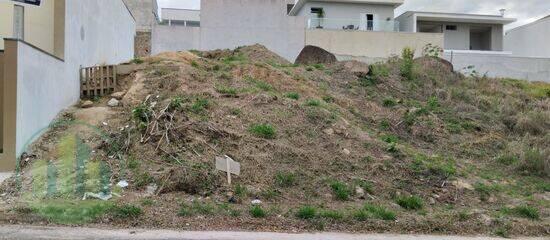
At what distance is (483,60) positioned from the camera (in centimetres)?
2884

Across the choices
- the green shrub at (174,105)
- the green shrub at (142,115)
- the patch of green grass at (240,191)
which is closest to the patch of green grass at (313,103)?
the green shrub at (174,105)

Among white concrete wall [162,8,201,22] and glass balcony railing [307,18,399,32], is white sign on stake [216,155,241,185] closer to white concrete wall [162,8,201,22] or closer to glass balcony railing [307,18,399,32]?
glass balcony railing [307,18,399,32]

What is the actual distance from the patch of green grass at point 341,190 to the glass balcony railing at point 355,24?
868 inches

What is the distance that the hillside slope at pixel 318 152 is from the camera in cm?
788

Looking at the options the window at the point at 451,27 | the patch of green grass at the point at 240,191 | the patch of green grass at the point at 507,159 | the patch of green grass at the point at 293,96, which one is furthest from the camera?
the window at the point at 451,27

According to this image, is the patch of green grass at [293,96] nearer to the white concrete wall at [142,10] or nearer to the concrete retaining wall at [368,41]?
the concrete retaining wall at [368,41]

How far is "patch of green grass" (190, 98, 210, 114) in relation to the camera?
11.4m

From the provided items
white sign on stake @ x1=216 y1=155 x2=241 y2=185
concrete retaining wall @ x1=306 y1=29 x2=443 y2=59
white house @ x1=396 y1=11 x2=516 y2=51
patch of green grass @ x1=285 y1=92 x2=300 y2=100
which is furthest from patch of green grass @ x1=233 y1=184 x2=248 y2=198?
white house @ x1=396 y1=11 x2=516 y2=51

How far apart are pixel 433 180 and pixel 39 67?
872 cm

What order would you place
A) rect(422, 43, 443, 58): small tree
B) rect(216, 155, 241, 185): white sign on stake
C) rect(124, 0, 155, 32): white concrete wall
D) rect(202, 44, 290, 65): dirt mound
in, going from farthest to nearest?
rect(124, 0, 155, 32): white concrete wall < rect(422, 43, 443, 58): small tree < rect(202, 44, 290, 65): dirt mound < rect(216, 155, 241, 185): white sign on stake

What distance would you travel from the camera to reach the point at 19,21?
479 inches

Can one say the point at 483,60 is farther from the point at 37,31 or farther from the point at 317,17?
the point at 37,31

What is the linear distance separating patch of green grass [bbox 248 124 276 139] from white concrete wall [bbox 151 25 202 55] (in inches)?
666

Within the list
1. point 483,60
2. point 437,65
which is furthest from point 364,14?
point 437,65
